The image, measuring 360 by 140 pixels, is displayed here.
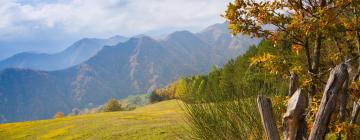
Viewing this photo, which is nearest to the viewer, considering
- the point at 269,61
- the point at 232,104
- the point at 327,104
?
the point at 327,104

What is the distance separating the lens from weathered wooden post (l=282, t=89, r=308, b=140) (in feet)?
17.8

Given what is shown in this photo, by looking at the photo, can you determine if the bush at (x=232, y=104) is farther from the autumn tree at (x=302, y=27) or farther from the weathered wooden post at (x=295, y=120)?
the weathered wooden post at (x=295, y=120)

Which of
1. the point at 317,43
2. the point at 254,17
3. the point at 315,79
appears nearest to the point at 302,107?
the point at 315,79

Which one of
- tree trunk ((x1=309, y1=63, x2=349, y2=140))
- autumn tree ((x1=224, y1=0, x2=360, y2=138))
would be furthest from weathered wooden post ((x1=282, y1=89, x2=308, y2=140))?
autumn tree ((x1=224, y1=0, x2=360, y2=138))

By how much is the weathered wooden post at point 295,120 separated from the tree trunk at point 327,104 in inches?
9.6

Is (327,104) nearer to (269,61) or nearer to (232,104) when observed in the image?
(269,61)

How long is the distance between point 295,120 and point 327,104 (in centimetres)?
45

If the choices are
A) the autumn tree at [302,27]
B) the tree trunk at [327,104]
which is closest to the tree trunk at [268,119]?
the tree trunk at [327,104]

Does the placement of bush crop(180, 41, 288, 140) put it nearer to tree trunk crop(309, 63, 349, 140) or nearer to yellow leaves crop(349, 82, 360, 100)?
yellow leaves crop(349, 82, 360, 100)

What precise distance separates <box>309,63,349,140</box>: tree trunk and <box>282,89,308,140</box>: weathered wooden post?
24 centimetres

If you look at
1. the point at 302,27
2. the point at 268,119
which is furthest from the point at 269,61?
the point at 268,119

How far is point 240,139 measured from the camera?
8328mm

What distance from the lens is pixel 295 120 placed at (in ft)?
17.8

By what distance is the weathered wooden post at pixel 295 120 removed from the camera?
17.8ft
